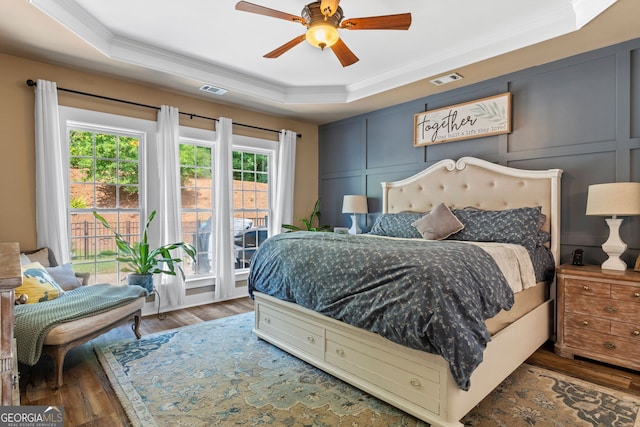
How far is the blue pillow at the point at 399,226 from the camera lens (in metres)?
3.73

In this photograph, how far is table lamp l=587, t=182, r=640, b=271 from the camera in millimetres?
2598

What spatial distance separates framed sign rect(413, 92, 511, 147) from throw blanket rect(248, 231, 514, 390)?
1963 mm

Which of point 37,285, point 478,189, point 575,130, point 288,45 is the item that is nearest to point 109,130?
point 37,285

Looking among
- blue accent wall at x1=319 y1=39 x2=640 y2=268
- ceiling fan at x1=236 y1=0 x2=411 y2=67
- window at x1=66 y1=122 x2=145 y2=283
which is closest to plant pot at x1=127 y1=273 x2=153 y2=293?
window at x1=66 y1=122 x2=145 y2=283

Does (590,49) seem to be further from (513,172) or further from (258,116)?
(258,116)

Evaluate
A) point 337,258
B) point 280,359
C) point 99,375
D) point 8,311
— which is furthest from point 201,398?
point 8,311

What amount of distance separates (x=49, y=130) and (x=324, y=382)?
341 centimetres

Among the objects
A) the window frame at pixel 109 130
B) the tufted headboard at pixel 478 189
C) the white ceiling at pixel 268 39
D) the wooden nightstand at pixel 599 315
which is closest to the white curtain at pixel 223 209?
the white ceiling at pixel 268 39

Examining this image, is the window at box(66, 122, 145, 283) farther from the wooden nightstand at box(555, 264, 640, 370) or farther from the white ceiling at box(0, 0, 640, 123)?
the wooden nightstand at box(555, 264, 640, 370)

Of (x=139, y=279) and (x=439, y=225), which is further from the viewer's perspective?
(x=139, y=279)

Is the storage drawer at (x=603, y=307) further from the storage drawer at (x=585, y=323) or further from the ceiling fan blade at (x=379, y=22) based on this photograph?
the ceiling fan blade at (x=379, y=22)

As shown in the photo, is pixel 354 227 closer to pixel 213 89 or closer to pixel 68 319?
pixel 213 89

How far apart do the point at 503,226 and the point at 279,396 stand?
7.75 feet

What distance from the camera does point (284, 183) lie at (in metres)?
5.16
